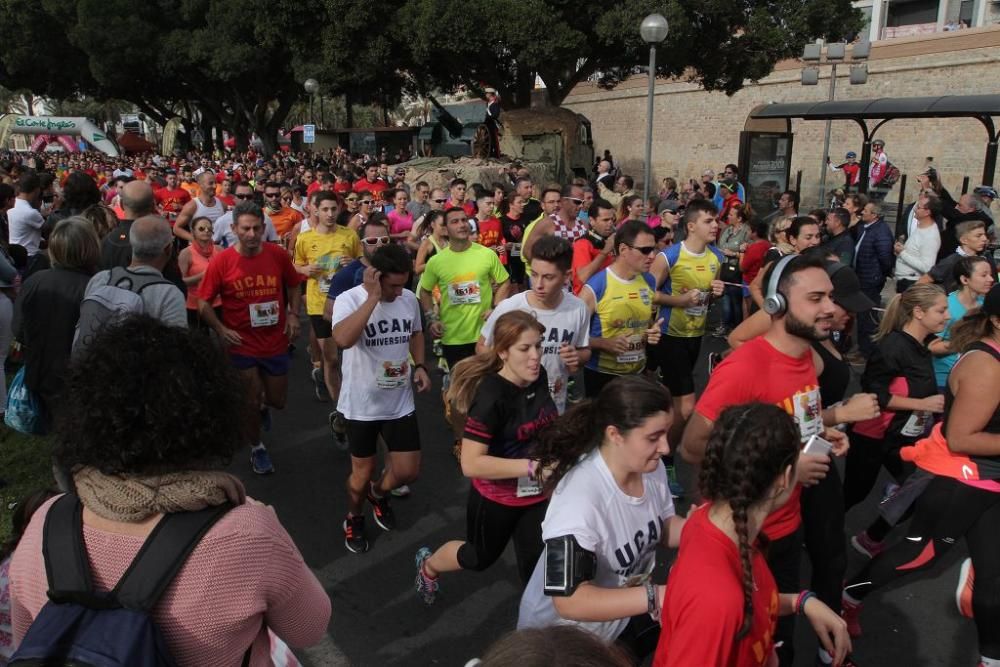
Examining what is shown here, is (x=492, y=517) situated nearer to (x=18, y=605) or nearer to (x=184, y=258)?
(x=18, y=605)

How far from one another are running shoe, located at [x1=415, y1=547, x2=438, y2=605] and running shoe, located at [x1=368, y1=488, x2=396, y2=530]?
0.83 metres

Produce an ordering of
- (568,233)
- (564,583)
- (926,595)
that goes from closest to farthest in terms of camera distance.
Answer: (564,583), (926,595), (568,233)

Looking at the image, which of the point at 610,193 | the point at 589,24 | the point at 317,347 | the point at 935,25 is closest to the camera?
the point at 317,347

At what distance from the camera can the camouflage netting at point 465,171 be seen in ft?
58.6

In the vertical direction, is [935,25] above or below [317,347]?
above

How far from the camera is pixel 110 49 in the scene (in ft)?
112

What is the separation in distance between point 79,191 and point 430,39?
700 inches

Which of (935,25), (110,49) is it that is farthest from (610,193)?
(935,25)

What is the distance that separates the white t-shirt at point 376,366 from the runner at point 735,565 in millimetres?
2451

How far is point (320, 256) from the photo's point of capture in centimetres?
709

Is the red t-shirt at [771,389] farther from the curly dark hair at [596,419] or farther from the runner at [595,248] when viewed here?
the runner at [595,248]

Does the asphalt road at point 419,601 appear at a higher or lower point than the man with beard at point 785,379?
lower

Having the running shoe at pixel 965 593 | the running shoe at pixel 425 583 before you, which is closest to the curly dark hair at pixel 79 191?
the running shoe at pixel 425 583

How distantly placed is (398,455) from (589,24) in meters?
22.0
